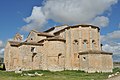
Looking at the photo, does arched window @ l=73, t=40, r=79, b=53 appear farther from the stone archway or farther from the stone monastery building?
the stone archway

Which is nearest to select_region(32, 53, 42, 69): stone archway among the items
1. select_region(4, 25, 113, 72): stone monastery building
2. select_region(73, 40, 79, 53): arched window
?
select_region(4, 25, 113, 72): stone monastery building

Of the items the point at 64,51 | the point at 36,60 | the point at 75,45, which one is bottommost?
the point at 36,60

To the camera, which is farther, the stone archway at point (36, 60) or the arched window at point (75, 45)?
the arched window at point (75, 45)

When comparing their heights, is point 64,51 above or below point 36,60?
above

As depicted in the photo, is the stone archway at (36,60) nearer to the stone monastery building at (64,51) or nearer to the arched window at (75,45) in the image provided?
the stone monastery building at (64,51)

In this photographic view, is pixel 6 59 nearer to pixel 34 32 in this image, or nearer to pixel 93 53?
pixel 34 32

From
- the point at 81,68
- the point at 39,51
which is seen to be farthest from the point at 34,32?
the point at 81,68

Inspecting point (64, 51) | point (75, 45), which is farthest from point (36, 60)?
point (75, 45)

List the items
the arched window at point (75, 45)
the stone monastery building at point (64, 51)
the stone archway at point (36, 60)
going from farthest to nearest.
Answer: the arched window at point (75, 45) < the stone archway at point (36, 60) < the stone monastery building at point (64, 51)

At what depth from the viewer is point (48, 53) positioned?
1534 inches

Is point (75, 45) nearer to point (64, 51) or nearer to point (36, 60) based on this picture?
point (64, 51)

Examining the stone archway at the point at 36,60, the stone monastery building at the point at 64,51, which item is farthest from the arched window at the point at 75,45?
the stone archway at the point at 36,60

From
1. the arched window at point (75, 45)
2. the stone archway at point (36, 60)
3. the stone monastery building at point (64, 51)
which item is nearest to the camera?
the stone monastery building at point (64, 51)

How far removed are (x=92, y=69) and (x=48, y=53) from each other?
8.96 metres
